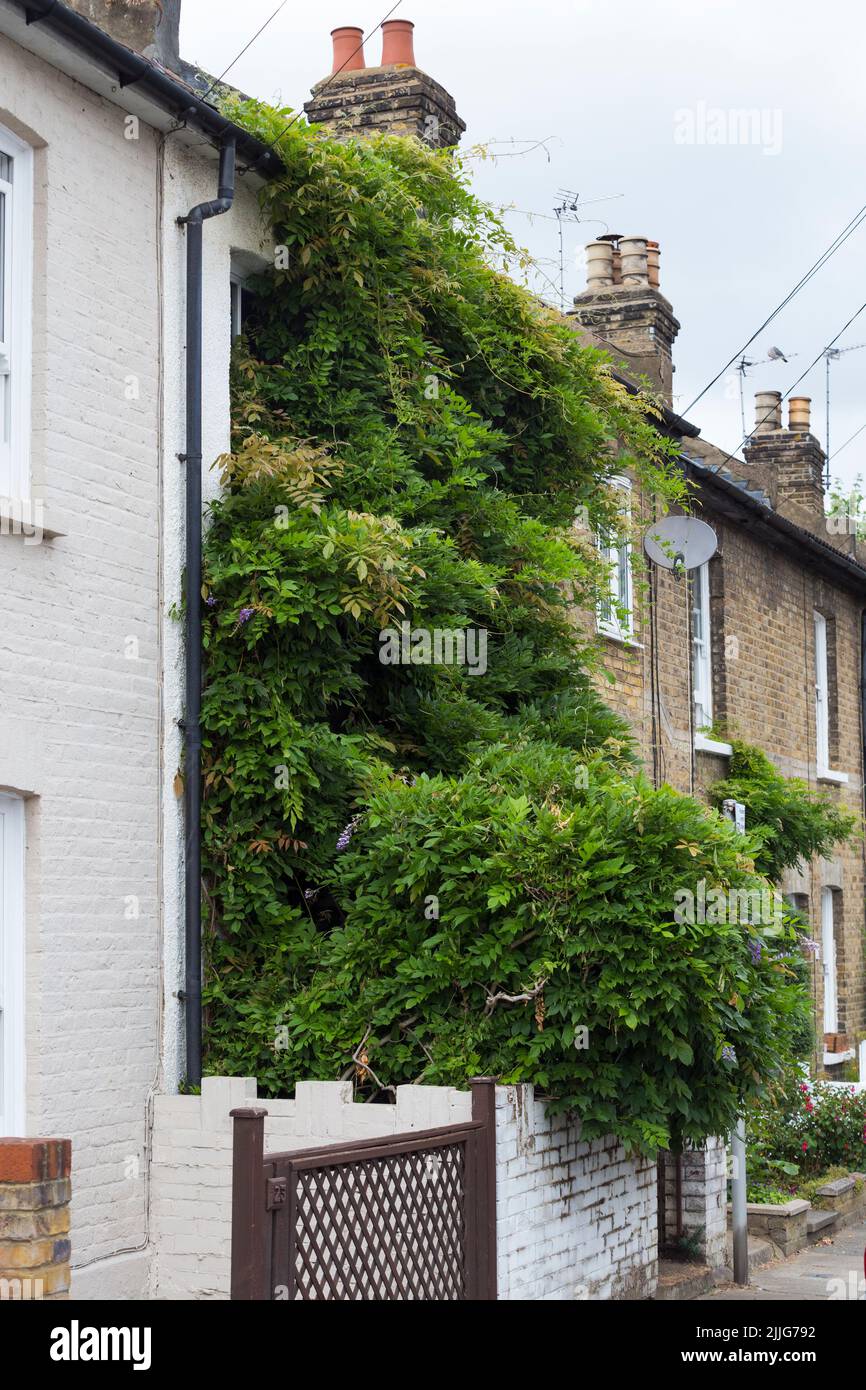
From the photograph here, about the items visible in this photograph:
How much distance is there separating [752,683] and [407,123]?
8.67 m

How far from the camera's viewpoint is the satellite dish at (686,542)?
14.4 meters

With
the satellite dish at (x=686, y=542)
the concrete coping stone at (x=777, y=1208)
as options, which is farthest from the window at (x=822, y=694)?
the concrete coping stone at (x=777, y=1208)

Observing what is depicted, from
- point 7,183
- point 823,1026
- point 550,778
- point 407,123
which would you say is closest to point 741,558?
point 823,1026

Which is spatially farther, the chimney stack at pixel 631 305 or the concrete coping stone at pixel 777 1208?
the chimney stack at pixel 631 305

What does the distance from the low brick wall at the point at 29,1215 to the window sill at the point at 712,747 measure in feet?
40.8

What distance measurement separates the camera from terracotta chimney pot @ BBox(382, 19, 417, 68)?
12688 millimetres

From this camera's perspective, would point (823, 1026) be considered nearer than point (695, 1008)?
No

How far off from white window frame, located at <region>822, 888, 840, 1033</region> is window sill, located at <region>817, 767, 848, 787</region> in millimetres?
1453

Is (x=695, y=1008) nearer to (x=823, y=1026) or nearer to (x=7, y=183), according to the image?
(x=7, y=183)

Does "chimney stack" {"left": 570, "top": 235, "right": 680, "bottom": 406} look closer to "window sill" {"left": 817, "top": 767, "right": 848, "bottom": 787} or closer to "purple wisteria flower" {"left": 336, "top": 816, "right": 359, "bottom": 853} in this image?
"window sill" {"left": 817, "top": 767, "right": 848, "bottom": 787}

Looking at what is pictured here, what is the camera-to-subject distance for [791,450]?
23516 millimetres

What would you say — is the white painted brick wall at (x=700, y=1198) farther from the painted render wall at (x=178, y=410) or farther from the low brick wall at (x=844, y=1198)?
the painted render wall at (x=178, y=410)

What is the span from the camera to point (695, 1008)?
802cm

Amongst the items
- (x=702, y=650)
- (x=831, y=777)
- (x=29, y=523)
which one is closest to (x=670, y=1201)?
(x=29, y=523)
